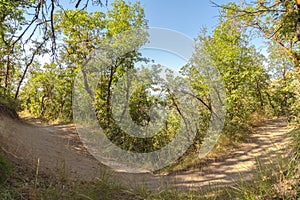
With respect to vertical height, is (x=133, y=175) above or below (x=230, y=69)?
below

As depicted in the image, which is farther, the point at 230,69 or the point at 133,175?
the point at 230,69

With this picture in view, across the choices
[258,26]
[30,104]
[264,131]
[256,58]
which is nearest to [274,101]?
[256,58]

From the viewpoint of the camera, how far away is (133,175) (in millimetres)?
5559

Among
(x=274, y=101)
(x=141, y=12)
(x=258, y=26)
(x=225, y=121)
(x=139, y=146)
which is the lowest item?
(x=139, y=146)

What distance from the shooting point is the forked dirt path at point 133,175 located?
446cm

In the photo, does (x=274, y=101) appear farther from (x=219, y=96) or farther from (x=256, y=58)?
(x=219, y=96)

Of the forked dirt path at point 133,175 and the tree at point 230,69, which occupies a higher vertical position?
the tree at point 230,69

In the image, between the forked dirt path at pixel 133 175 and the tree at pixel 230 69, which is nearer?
the forked dirt path at pixel 133 175

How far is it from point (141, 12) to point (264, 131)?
7.02 meters

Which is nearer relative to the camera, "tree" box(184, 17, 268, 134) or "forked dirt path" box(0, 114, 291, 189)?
"forked dirt path" box(0, 114, 291, 189)

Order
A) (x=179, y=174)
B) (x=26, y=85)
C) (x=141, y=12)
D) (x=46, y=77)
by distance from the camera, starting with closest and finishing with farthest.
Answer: (x=179, y=174) < (x=141, y=12) < (x=46, y=77) < (x=26, y=85)

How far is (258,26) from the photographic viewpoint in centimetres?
636

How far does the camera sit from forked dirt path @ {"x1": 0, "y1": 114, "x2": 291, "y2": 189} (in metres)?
4.46

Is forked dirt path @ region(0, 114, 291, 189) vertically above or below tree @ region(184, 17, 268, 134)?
below
